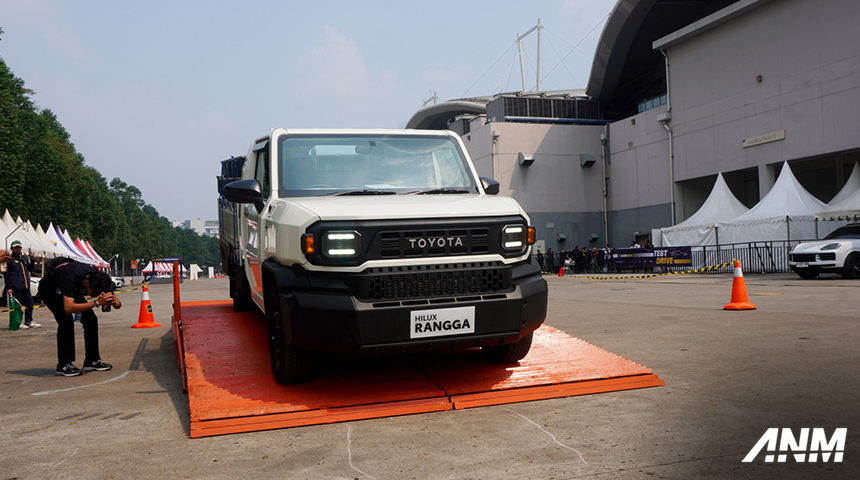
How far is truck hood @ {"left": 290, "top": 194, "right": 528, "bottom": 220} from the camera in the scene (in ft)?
16.0

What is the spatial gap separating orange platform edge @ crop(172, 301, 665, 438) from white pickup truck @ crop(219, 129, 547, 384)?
1.00 ft

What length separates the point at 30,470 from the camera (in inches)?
154

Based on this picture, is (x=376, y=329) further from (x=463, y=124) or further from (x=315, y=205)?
(x=463, y=124)

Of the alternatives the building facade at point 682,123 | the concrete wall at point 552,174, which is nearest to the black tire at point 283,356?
the building facade at point 682,123

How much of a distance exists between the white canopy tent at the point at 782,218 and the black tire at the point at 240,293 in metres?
23.8

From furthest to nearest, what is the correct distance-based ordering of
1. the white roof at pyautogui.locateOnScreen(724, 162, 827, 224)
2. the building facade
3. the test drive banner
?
the test drive banner < the building facade < the white roof at pyautogui.locateOnScreen(724, 162, 827, 224)

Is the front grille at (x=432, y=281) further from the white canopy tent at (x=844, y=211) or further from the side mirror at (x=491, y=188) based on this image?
the white canopy tent at (x=844, y=211)

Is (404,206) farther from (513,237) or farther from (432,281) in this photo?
(513,237)

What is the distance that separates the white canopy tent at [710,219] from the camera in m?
31.2

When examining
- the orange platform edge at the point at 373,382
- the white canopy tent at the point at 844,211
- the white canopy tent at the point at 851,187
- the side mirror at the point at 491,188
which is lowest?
the orange platform edge at the point at 373,382

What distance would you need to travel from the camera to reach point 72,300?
Result: 22.9 ft

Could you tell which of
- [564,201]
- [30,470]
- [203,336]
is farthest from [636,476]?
[564,201]

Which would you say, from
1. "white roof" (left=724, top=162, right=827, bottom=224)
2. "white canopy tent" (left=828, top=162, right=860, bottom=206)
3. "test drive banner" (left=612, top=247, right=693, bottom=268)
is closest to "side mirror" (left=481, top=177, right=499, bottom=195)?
"white roof" (left=724, top=162, right=827, bottom=224)

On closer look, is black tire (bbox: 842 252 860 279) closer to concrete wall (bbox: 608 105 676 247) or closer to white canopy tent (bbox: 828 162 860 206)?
white canopy tent (bbox: 828 162 860 206)
